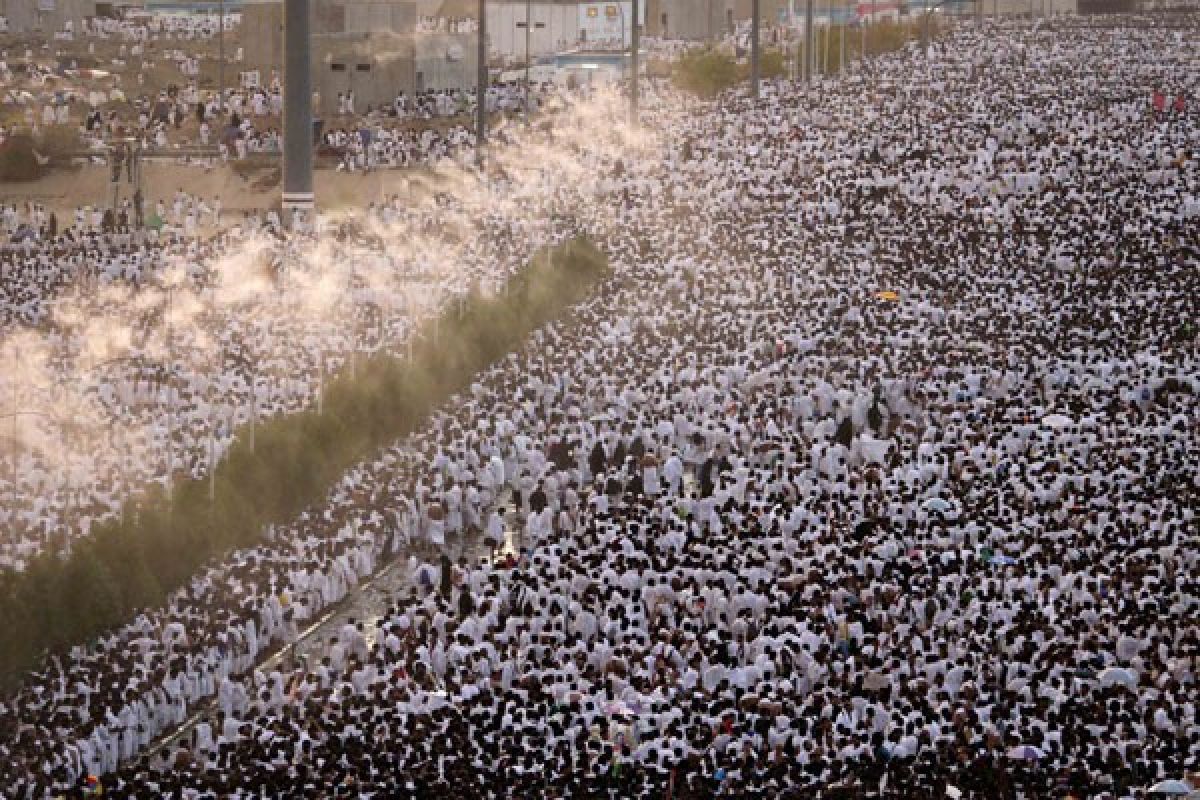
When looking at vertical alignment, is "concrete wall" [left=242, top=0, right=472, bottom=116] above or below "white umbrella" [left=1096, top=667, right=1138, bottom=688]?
above

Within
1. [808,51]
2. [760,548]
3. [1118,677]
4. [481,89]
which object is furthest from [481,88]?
[1118,677]

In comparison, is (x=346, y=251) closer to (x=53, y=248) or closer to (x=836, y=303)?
(x=53, y=248)

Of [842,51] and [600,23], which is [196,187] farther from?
[600,23]

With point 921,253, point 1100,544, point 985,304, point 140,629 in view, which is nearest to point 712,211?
point 921,253

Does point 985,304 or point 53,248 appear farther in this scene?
point 53,248

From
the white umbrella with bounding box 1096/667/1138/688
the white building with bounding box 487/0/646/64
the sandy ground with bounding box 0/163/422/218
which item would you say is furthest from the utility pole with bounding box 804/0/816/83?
the white umbrella with bounding box 1096/667/1138/688

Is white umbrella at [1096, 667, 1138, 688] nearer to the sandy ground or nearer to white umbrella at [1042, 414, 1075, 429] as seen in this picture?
white umbrella at [1042, 414, 1075, 429]
